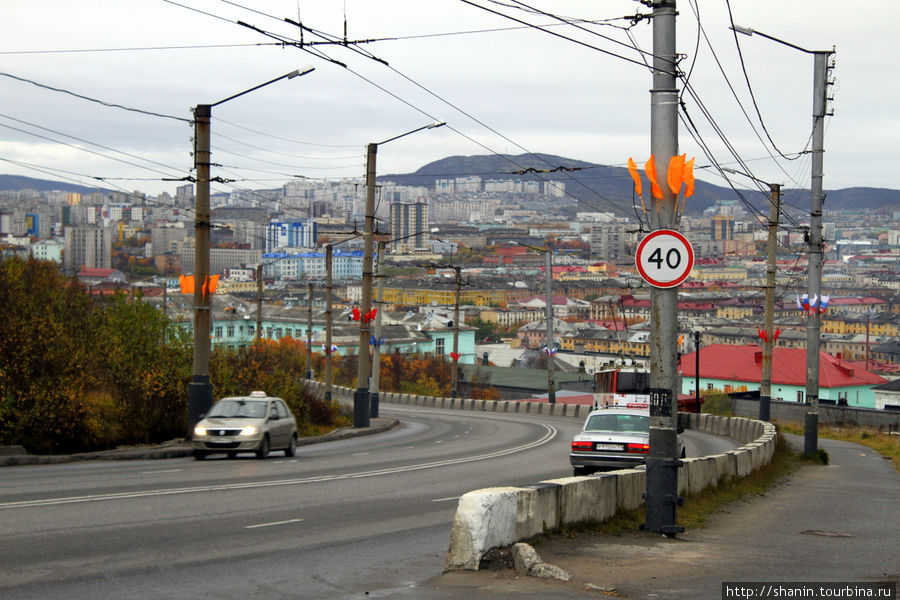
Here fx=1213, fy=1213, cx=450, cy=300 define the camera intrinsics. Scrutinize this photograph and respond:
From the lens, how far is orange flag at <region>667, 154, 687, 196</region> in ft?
43.7

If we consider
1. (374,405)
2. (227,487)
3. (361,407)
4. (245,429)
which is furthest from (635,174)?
(374,405)

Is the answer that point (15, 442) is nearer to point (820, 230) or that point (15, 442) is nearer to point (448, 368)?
point (820, 230)

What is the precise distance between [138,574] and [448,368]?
104 metres

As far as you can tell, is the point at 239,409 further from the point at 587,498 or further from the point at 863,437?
the point at 863,437

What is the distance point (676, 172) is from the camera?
523 inches

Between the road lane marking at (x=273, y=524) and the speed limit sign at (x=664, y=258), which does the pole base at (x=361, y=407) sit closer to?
the road lane marking at (x=273, y=524)

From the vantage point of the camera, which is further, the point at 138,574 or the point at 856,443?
the point at 856,443

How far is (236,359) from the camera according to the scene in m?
36.9

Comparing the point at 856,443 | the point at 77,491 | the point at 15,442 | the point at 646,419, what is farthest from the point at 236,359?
the point at 856,443

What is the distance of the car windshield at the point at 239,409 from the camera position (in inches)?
978

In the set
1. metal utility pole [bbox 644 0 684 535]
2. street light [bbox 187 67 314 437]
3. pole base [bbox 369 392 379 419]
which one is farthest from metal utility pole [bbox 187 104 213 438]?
pole base [bbox 369 392 379 419]

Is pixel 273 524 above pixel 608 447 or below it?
above

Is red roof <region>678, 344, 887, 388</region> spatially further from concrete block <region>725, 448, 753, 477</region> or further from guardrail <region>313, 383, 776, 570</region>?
guardrail <region>313, 383, 776, 570</region>

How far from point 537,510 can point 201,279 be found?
1507cm
